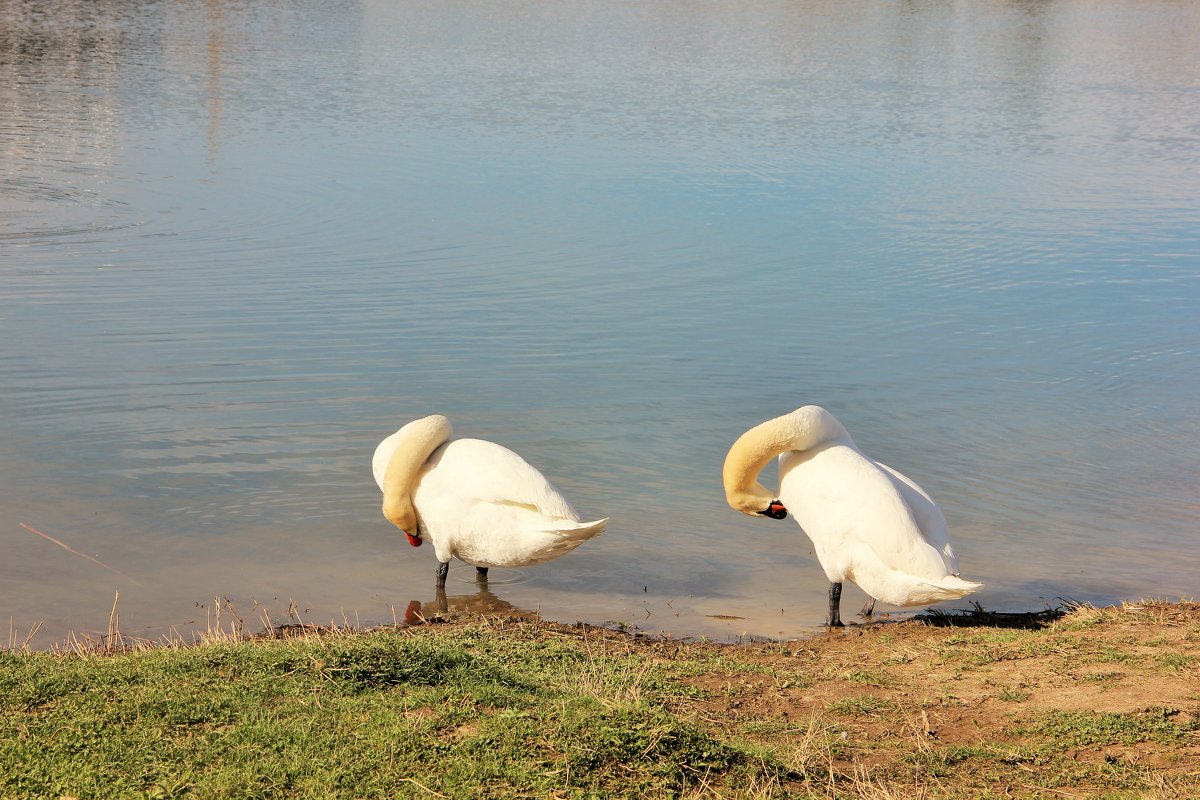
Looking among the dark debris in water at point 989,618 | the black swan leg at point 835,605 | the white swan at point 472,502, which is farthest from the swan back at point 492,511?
the dark debris in water at point 989,618

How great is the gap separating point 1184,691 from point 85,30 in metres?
33.1

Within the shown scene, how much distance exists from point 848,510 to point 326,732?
3.44 m

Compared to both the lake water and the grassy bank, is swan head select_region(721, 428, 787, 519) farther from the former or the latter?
the grassy bank

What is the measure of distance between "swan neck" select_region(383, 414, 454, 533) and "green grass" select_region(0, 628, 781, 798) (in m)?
2.30

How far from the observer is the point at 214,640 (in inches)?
209

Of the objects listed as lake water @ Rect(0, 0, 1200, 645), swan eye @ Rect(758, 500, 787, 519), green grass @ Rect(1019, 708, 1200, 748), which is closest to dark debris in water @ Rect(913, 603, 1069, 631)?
lake water @ Rect(0, 0, 1200, 645)

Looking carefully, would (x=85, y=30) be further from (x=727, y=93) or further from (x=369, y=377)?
(x=369, y=377)

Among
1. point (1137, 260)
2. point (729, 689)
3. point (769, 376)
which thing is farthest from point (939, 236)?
point (729, 689)

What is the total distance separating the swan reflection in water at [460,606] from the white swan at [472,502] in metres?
0.14

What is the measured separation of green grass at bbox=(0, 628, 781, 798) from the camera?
3672 millimetres

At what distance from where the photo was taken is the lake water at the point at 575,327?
25.8ft

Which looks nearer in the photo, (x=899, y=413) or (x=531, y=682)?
(x=531, y=682)

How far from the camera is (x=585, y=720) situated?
4.10 metres

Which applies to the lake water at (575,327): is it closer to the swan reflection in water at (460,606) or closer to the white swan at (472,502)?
the swan reflection in water at (460,606)
